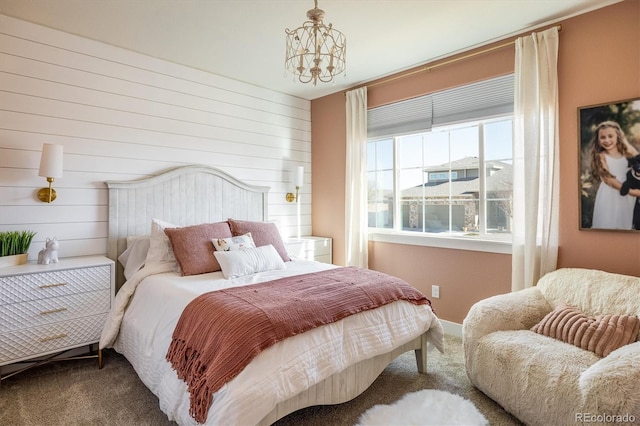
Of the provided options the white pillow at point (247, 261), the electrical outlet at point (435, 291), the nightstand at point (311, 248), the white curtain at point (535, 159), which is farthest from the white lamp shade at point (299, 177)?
the white curtain at point (535, 159)

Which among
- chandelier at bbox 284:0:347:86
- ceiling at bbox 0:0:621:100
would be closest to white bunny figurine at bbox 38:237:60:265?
ceiling at bbox 0:0:621:100

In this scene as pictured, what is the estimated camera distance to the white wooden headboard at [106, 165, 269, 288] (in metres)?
2.90

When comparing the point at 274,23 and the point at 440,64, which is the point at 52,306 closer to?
the point at 274,23

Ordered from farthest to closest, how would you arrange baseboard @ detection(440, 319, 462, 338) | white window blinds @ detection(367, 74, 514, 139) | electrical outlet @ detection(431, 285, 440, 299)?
electrical outlet @ detection(431, 285, 440, 299) → baseboard @ detection(440, 319, 462, 338) → white window blinds @ detection(367, 74, 514, 139)

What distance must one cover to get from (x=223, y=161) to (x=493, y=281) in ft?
9.29

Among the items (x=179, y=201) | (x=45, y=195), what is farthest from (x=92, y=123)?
(x=179, y=201)

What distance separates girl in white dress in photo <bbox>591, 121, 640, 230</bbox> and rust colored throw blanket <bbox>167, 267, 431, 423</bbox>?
57.6 inches

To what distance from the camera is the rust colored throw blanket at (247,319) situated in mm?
1499

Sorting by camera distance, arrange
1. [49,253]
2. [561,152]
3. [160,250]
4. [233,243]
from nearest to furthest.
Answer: [49,253] → [561,152] → [160,250] → [233,243]

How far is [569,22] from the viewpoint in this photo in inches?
98.1

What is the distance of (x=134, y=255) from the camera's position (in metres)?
2.76

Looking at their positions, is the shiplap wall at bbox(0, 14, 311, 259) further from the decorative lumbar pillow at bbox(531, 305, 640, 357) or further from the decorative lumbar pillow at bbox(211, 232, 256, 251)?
the decorative lumbar pillow at bbox(531, 305, 640, 357)

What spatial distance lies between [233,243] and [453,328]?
2.13 m

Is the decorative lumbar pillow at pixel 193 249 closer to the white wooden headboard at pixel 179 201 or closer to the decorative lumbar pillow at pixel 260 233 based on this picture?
the decorative lumbar pillow at pixel 260 233
